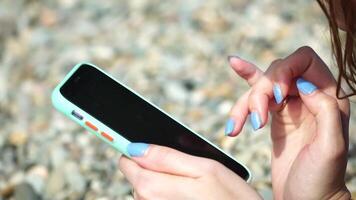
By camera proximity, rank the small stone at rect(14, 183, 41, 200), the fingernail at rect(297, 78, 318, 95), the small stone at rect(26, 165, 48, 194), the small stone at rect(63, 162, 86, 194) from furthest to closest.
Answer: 1. the small stone at rect(26, 165, 48, 194)
2. the small stone at rect(63, 162, 86, 194)
3. the small stone at rect(14, 183, 41, 200)
4. the fingernail at rect(297, 78, 318, 95)

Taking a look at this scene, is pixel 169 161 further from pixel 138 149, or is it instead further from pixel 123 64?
pixel 123 64

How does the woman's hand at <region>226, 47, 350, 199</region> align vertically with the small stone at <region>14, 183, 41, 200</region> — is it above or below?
above

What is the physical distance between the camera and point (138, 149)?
1922 millimetres

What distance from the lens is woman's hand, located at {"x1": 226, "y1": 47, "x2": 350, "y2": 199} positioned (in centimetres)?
204

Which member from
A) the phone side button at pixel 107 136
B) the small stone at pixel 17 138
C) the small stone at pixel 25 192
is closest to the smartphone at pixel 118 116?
the phone side button at pixel 107 136

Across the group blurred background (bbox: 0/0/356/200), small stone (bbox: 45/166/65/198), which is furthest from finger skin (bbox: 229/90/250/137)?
small stone (bbox: 45/166/65/198)

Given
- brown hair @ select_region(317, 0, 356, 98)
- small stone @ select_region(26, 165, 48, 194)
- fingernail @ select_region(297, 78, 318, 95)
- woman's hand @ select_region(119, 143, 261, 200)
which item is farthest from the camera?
small stone @ select_region(26, 165, 48, 194)

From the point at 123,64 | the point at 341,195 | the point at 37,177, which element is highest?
the point at 341,195

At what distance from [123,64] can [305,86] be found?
9.68ft

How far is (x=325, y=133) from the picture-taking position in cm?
202

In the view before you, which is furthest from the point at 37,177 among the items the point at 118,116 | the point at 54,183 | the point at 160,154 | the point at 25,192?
the point at 160,154

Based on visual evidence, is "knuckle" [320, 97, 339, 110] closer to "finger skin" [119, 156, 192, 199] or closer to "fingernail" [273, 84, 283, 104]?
"fingernail" [273, 84, 283, 104]

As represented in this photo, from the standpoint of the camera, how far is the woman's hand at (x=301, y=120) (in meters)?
2.04

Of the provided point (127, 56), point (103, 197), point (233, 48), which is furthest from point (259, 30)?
point (103, 197)
